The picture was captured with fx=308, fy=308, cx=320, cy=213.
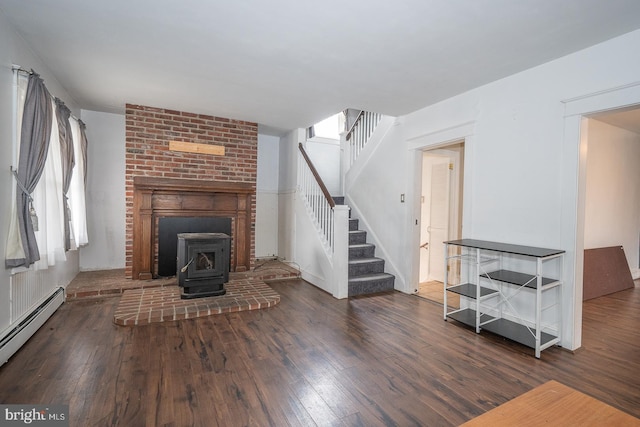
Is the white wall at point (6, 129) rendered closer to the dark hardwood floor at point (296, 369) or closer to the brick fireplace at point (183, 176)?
the dark hardwood floor at point (296, 369)

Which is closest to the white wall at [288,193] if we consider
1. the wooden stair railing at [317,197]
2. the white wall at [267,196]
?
the white wall at [267,196]

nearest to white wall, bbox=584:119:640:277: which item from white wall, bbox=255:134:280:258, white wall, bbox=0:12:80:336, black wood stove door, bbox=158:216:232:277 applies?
white wall, bbox=255:134:280:258

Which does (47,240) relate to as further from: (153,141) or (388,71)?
(388,71)

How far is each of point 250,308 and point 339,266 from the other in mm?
1257

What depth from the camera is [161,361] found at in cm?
242

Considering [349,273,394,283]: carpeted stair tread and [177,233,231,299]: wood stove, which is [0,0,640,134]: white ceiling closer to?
[177,233,231,299]: wood stove

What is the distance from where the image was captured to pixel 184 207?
4816 millimetres

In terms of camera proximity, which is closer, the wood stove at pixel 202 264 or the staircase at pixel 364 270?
the wood stove at pixel 202 264

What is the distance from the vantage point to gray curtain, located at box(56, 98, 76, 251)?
10.9 feet

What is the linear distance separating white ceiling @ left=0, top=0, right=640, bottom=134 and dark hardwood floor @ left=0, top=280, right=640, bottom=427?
2600mm

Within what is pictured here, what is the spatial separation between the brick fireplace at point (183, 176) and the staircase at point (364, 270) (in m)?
1.79

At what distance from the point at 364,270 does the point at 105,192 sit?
4270 mm

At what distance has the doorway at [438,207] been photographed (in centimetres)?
492

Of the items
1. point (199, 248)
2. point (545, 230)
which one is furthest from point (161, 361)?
point (545, 230)
